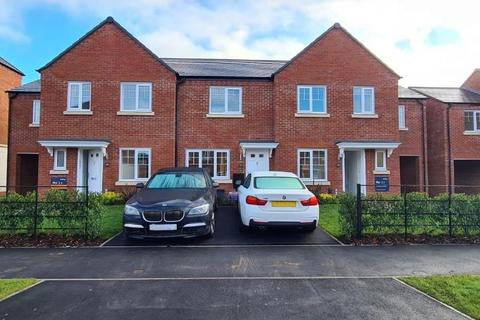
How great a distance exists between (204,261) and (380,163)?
1265 cm

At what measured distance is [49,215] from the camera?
8.14m

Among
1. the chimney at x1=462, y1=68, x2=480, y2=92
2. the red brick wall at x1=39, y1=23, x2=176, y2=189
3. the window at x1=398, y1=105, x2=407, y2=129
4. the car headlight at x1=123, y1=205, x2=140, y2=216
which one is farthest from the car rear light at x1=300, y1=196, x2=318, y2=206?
the chimney at x1=462, y1=68, x2=480, y2=92

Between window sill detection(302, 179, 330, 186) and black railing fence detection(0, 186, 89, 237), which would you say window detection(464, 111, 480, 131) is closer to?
window sill detection(302, 179, 330, 186)

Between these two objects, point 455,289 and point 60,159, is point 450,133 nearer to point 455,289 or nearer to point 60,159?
point 455,289

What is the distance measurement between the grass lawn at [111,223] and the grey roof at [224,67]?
763cm

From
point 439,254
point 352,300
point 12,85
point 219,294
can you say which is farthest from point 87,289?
point 12,85

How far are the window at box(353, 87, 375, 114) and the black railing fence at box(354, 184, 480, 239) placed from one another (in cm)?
891

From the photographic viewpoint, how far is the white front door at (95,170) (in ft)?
51.9

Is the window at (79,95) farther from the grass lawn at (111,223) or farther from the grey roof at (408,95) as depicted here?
the grey roof at (408,95)

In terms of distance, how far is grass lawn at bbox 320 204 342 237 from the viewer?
899cm

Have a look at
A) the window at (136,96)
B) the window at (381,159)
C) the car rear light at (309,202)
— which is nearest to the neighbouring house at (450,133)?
the window at (381,159)

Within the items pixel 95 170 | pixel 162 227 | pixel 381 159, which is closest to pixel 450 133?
pixel 381 159

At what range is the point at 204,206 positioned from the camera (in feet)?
25.1

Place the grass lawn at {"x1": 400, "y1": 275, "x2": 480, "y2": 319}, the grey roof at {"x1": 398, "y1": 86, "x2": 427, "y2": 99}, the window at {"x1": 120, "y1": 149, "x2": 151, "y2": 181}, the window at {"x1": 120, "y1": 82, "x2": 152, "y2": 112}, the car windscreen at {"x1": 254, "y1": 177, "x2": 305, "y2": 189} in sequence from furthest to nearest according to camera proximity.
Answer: the grey roof at {"x1": 398, "y1": 86, "x2": 427, "y2": 99}
the window at {"x1": 120, "y1": 82, "x2": 152, "y2": 112}
the window at {"x1": 120, "y1": 149, "x2": 151, "y2": 181}
the car windscreen at {"x1": 254, "y1": 177, "x2": 305, "y2": 189}
the grass lawn at {"x1": 400, "y1": 275, "x2": 480, "y2": 319}
